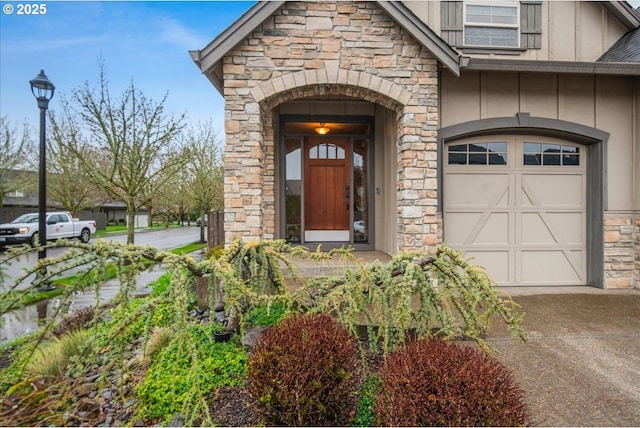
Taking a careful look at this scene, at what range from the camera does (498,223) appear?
5.46 meters

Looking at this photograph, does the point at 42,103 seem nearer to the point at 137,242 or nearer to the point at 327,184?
the point at 327,184

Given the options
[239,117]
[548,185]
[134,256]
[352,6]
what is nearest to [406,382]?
[134,256]

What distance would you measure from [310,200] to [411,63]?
3.36m

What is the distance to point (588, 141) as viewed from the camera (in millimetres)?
5352

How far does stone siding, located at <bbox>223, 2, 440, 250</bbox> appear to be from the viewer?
182 inches

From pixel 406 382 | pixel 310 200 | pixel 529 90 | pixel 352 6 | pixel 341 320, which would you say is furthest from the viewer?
A: pixel 310 200

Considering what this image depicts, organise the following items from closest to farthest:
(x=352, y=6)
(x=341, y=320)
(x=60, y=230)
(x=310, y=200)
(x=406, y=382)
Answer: (x=406, y=382)
(x=341, y=320)
(x=352, y=6)
(x=310, y=200)
(x=60, y=230)

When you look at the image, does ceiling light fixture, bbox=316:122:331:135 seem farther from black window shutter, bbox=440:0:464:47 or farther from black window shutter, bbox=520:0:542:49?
black window shutter, bbox=520:0:542:49

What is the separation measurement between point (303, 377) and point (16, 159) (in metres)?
20.9

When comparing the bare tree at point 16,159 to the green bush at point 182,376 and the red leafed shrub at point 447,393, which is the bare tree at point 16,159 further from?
the red leafed shrub at point 447,393

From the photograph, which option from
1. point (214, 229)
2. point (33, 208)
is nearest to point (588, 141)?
point (214, 229)

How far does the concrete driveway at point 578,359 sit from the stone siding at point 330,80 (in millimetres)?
1777

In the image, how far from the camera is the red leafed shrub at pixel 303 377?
1921mm

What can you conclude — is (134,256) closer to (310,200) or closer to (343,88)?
(343,88)
